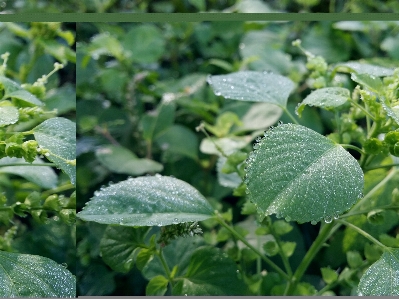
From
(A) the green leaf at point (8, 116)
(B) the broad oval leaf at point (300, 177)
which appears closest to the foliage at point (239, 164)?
(B) the broad oval leaf at point (300, 177)

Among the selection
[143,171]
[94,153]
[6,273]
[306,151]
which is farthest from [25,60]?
[306,151]

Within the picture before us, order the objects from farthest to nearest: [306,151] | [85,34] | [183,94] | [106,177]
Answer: [85,34] < [183,94] < [106,177] < [306,151]

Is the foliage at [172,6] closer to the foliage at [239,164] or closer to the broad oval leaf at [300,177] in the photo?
the foliage at [239,164]

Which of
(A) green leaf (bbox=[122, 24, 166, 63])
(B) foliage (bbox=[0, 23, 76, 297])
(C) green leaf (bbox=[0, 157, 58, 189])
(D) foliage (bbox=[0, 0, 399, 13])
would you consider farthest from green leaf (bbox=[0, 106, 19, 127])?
(D) foliage (bbox=[0, 0, 399, 13])

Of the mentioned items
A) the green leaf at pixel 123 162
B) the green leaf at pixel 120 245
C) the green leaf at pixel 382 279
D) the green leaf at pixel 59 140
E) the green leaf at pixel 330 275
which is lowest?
the green leaf at pixel 330 275

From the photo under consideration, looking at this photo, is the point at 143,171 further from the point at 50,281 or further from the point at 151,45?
the point at 151,45

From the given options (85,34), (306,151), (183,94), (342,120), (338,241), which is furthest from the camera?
(85,34)
